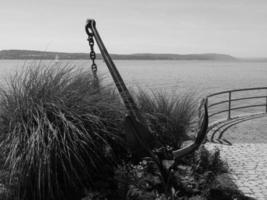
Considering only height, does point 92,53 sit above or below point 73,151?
above

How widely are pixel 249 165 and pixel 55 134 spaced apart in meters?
3.52

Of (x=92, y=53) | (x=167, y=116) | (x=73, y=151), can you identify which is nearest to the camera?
(x=73, y=151)

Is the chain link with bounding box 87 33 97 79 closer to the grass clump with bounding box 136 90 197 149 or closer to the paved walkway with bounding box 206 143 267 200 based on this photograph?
the grass clump with bounding box 136 90 197 149

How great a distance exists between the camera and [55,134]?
11.3 ft

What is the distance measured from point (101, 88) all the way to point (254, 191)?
242cm

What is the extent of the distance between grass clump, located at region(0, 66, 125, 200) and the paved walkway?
190 centimetres

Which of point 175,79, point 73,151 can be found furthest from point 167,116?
point 175,79

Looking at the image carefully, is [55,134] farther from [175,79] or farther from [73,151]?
[175,79]

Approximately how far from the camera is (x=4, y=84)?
4832 mm

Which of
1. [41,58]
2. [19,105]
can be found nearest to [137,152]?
[19,105]

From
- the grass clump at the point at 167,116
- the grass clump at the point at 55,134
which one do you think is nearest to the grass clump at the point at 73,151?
the grass clump at the point at 55,134

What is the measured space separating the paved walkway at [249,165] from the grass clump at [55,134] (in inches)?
74.9

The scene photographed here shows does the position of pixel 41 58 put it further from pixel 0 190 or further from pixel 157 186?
pixel 157 186

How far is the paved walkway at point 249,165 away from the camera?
457 centimetres
